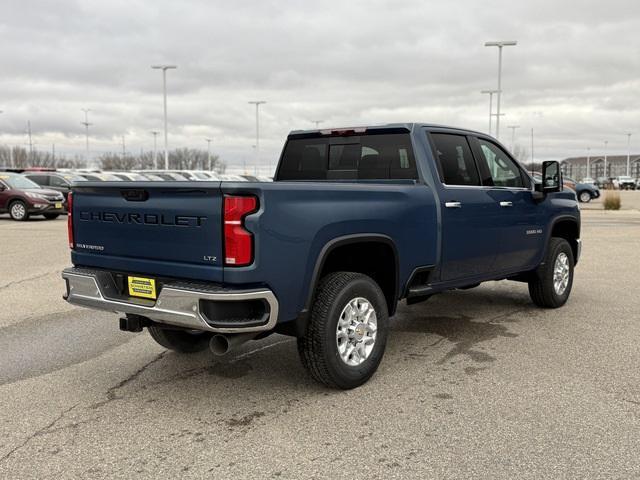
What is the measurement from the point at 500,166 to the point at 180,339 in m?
3.45

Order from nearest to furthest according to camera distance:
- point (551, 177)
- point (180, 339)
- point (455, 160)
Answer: point (180, 339), point (455, 160), point (551, 177)

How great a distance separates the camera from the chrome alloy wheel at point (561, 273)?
7.13 metres

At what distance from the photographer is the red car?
69.1ft

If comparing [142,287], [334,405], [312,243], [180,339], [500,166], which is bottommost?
[334,405]

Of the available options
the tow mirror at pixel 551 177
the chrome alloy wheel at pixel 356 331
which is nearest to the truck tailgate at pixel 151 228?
the chrome alloy wheel at pixel 356 331

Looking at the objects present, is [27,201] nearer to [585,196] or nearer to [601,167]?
[585,196]

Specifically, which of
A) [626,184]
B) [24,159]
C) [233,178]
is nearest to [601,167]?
[626,184]

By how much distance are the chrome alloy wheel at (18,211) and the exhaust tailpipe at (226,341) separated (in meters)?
19.4

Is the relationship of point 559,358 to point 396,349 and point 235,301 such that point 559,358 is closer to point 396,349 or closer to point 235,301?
point 396,349

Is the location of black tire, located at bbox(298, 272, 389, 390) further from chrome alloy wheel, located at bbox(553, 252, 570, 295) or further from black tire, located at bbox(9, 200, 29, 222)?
black tire, located at bbox(9, 200, 29, 222)

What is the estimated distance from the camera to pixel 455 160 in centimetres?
570

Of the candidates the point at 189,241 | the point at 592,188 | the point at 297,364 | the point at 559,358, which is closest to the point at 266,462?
the point at 189,241

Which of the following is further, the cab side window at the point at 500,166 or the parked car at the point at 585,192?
the parked car at the point at 585,192

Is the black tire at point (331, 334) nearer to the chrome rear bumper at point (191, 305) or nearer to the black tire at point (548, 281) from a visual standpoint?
the chrome rear bumper at point (191, 305)
